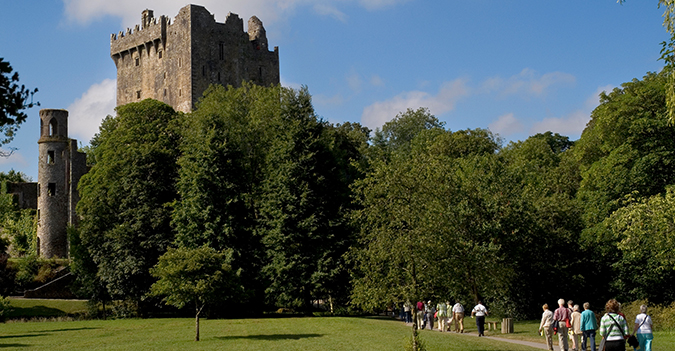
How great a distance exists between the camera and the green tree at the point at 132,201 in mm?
40531

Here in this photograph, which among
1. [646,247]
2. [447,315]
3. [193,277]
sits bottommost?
[447,315]

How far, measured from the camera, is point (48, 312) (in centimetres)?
4322

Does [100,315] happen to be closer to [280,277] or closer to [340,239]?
[280,277]

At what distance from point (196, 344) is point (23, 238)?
155ft

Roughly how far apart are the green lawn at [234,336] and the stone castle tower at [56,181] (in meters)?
24.1

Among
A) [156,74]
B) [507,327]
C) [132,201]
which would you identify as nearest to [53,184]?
[156,74]

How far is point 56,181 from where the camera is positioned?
5866 cm

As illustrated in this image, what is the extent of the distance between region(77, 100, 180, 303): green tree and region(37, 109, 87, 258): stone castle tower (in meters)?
13.7

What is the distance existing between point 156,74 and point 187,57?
555cm

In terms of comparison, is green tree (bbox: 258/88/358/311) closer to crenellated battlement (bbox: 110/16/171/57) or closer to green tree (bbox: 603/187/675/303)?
green tree (bbox: 603/187/675/303)

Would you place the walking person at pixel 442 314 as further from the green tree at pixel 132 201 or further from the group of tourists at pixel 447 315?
the green tree at pixel 132 201

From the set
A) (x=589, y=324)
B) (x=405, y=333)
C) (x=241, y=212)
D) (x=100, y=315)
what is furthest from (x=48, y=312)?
(x=589, y=324)

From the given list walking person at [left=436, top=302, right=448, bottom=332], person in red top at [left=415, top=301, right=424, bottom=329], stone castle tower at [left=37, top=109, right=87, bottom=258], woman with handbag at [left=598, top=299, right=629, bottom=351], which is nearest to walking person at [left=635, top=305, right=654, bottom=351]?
woman with handbag at [left=598, top=299, right=629, bottom=351]

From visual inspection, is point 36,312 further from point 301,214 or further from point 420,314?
point 420,314
